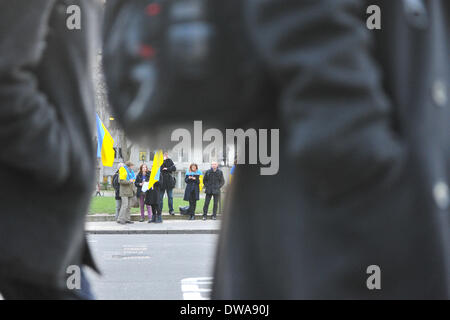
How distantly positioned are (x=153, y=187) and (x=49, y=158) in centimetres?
1400

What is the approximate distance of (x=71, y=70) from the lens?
1654 millimetres

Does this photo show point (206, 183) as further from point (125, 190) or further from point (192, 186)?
point (125, 190)

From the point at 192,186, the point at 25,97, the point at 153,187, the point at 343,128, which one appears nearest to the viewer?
the point at 343,128

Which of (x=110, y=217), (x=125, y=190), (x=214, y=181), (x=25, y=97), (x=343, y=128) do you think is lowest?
(x=110, y=217)

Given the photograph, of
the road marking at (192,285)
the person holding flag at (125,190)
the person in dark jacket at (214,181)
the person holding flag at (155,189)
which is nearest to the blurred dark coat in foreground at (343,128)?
the road marking at (192,285)

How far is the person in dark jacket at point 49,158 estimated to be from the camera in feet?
4.88

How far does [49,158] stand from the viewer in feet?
5.05

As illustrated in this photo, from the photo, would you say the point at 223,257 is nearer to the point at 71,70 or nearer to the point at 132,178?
the point at 71,70

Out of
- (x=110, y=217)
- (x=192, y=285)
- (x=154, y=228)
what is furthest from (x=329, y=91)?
(x=110, y=217)

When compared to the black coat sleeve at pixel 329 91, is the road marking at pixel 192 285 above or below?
below

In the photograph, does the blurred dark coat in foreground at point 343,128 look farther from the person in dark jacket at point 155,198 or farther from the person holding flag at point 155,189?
the person in dark jacket at point 155,198

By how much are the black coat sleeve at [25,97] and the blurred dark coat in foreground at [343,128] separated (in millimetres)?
429

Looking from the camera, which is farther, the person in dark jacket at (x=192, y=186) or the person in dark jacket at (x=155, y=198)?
the person in dark jacket at (x=192, y=186)

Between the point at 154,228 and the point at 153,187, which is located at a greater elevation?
the point at 153,187
